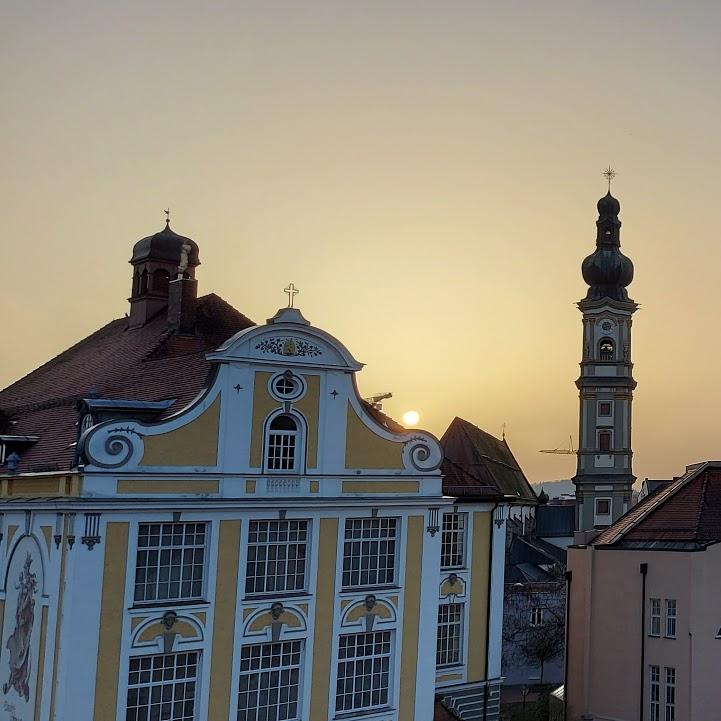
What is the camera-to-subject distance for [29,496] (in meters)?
24.6

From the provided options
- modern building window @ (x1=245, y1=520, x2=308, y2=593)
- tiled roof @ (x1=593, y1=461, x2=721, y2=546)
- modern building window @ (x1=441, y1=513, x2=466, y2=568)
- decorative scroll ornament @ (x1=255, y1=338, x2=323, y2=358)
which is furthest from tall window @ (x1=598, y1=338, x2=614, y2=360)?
modern building window @ (x1=245, y1=520, x2=308, y2=593)

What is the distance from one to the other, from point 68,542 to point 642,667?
20951mm

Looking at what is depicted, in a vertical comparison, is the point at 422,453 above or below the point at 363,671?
above

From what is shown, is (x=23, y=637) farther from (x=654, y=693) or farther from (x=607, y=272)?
(x=607, y=272)

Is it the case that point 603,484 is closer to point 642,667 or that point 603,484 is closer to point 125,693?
point 642,667

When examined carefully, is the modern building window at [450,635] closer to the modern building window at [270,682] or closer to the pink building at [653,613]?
the modern building window at [270,682]

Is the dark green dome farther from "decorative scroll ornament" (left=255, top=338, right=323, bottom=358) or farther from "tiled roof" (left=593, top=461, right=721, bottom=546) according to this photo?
"tiled roof" (left=593, top=461, right=721, bottom=546)

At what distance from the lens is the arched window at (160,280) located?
35.6 meters

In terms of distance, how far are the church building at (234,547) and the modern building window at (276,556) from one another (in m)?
0.04

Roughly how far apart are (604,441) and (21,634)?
6414 cm

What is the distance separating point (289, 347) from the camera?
2636cm

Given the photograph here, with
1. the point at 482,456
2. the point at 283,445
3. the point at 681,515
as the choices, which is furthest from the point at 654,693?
the point at 482,456

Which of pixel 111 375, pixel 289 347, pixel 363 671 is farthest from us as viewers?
pixel 111 375

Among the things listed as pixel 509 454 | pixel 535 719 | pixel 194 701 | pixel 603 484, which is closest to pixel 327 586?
pixel 194 701
